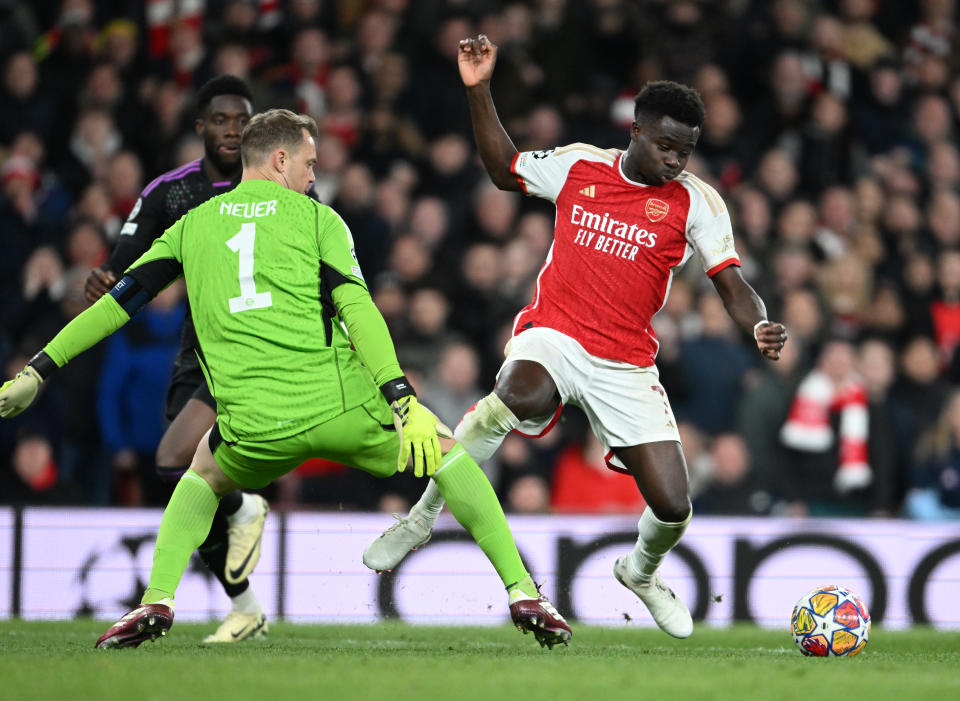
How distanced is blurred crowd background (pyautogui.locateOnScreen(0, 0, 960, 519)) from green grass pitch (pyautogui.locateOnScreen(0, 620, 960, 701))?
255 centimetres

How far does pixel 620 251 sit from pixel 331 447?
1.72 m

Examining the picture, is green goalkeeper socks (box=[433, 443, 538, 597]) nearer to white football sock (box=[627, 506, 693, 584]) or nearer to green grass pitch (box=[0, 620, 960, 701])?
green grass pitch (box=[0, 620, 960, 701])

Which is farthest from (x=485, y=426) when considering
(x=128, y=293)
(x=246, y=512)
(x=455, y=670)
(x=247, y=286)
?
(x=128, y=293)

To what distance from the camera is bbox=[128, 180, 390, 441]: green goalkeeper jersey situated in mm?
5734

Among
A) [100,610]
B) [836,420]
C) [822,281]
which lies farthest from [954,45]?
[100,610]

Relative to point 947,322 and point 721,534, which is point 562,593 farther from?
point 947,322

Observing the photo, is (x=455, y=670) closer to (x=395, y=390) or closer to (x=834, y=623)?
(x=395, y=390)

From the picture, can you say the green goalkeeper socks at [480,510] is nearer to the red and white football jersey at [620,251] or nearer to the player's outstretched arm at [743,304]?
the red and white football jersey at [620,251]

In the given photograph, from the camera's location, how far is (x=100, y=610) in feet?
29.0

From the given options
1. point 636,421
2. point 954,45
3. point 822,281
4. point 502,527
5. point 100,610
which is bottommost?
point 100,610

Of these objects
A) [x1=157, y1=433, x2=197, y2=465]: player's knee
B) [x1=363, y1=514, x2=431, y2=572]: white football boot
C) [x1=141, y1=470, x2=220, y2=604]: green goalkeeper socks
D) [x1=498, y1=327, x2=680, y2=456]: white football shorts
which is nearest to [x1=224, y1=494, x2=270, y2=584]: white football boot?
[x1=157, y1=433, x2=197, y2=465]: player's knee

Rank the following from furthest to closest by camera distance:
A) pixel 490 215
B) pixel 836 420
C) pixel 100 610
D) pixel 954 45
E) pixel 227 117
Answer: pixel 954 45, pixel 490 215, pixel 836 420, pixel 100 610, pixel 227 117

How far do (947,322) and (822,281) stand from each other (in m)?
1.00

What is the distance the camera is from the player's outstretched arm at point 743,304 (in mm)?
6078
